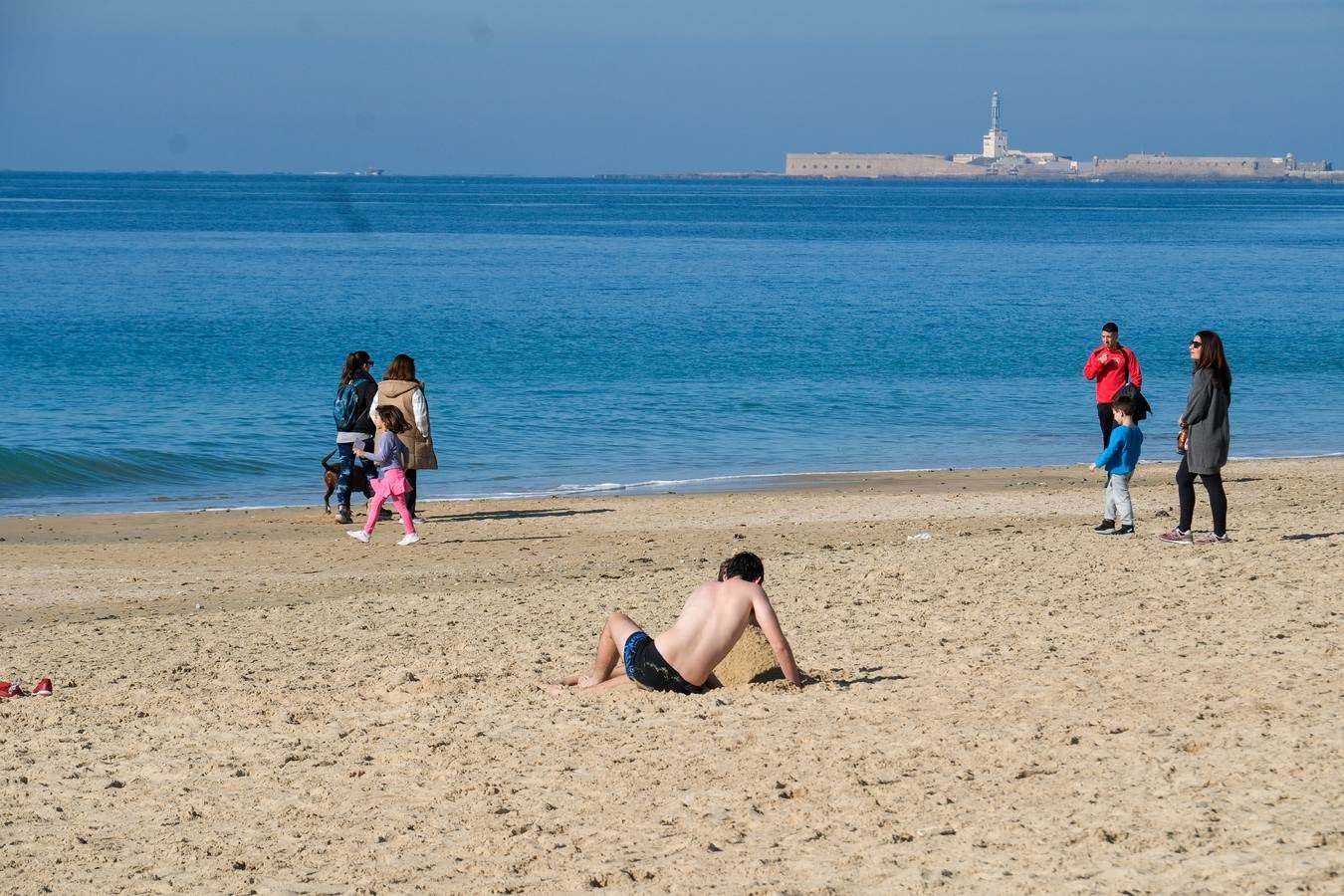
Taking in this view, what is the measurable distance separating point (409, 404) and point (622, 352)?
21523 millimetres

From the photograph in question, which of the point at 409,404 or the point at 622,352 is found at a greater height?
the point at 409,404

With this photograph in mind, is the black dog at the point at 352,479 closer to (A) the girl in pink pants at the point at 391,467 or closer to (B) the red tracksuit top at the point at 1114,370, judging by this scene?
(A) the girl in pink pants at the point at 391,467

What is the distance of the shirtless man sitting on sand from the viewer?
24.4 feet

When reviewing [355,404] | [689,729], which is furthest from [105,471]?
[689,729]

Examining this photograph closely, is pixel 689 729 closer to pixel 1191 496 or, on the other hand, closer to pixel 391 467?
pixel 1191 496

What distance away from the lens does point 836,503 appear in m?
16.0

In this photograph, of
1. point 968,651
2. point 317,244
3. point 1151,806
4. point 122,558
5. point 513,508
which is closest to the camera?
point 1151,806

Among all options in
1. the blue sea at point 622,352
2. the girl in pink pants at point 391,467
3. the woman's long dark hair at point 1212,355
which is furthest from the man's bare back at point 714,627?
the blue sea at point 622,352

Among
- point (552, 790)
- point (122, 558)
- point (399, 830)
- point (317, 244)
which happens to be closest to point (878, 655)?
point (552, 790)

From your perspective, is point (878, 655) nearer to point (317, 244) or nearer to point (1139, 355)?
point (1139, 355)

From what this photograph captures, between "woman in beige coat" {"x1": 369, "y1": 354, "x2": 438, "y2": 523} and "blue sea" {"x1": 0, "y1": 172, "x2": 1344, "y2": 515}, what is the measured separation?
15.2 ft

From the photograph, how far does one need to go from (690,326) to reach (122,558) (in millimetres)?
28171

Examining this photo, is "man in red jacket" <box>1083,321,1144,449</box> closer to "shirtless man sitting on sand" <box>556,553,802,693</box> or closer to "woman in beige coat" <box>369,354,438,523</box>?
"woman in beige coat" <box>369,354,438,523</box>

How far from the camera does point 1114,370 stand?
547 inches
